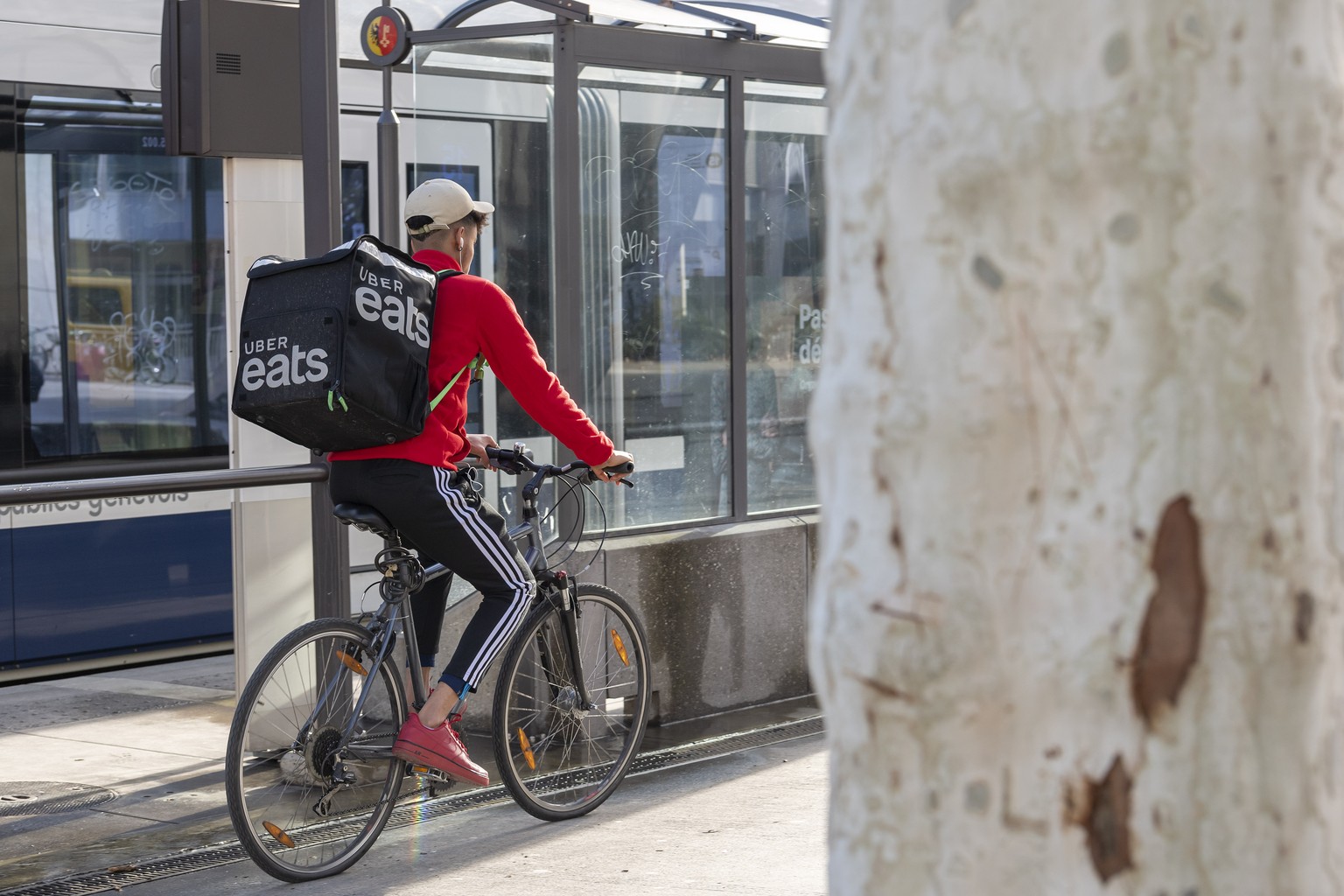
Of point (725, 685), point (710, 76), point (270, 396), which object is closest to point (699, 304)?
point (710, 76)

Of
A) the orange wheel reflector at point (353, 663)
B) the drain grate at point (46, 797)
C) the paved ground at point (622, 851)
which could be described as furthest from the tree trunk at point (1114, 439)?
the drain grate at point (46, 797)

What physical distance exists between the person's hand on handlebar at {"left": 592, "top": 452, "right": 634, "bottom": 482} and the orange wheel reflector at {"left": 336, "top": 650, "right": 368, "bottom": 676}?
0.82 m

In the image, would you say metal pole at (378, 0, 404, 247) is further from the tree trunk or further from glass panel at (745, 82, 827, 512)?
the tree trunk

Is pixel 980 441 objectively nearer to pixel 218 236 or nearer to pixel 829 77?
pixel 829 77

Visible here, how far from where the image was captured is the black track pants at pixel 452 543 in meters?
4.33

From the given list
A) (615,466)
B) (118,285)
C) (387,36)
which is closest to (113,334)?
(118,285)

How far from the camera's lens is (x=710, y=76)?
21.9 feet

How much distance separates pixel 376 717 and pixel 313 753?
0.19m

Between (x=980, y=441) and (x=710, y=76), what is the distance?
544 centimetres

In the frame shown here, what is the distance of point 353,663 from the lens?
14.4 feet

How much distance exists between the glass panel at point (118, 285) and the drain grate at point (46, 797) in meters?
2.42

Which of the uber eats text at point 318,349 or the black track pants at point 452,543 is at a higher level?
the uber eats text at point 318,349

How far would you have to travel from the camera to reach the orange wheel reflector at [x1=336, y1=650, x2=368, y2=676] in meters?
4.37

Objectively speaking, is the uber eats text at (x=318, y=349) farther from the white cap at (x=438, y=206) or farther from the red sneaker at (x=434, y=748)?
the red sneaker at (x=434, y=748)
